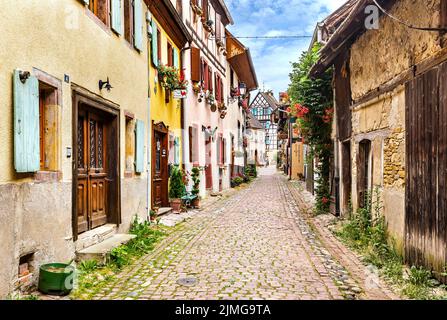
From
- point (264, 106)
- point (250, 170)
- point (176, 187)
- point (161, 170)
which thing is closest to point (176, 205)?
point (176, 187)

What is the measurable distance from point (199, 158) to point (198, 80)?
2839 mm

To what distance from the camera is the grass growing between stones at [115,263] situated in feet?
16.4

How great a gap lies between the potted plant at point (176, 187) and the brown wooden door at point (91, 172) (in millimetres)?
4559

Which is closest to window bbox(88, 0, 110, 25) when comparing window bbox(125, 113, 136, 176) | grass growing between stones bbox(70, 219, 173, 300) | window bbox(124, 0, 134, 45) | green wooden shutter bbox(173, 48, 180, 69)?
window bbox(124, 0, 134, 45)

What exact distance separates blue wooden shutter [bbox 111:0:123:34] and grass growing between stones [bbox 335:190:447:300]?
17.3 ft

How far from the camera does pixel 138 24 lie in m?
8.88

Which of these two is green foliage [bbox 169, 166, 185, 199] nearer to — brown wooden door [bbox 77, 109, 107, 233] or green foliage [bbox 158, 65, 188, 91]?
green foliage [bbox 158, 65, 188, 91]

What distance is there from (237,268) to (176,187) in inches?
259

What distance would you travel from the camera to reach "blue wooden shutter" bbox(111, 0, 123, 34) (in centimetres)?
731

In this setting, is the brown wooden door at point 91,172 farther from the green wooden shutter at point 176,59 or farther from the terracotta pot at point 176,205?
the green wooden shutter at point 176,59

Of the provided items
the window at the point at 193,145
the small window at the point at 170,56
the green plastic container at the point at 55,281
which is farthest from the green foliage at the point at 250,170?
the green plastic container at the point at 55,281

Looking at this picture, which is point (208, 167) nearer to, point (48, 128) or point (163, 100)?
point (163, 100)
